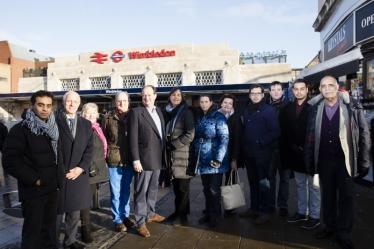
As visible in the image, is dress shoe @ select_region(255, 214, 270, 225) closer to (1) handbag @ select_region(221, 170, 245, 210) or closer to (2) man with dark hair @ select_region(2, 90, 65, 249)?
(1) handbag @ select_region(221, 170, 245, 210)

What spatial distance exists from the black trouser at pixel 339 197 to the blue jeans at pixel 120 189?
268 centimetres

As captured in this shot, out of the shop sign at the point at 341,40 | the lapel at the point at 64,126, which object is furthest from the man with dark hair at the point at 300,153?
the shop sign at the point at 341,40

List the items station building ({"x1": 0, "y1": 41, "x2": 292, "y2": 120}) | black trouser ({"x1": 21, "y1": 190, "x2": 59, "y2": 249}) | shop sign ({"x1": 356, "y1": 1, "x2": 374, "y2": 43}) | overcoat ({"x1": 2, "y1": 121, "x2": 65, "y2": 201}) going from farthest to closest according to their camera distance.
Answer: station building ({"x1": 0, "y1": 41, "x2": 292, "y2": 120}) < shop sign ({"x1": 356, "y1": 1, "x2": 374, "y2": 43}) < black trouser ({"x1": 21, "y1": 190, "x2": 59, "y2": 249}) < overcoat ({"x1": 2, "y1": 121, "x2": 65, "y2": 201})

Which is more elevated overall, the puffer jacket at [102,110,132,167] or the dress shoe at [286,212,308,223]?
the puffer jacket at [102,110,132,167]

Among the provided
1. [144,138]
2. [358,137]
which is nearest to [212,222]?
[144,138]

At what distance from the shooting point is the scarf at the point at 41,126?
2898mm

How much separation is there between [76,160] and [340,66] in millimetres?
5071

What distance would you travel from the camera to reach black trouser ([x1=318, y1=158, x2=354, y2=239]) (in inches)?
136

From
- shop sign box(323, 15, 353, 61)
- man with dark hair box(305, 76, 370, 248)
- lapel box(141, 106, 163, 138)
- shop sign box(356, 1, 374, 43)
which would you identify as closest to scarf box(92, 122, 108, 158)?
lapel box(141, 106, 163, 138)

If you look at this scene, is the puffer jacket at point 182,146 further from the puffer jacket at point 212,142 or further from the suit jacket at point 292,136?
the suit jacket at point 292,136

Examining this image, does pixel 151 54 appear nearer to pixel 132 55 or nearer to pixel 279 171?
pixel 132 55

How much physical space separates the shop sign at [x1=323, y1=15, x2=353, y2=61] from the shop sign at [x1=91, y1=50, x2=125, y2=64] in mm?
15804

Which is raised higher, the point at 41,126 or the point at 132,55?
the point at 132,55

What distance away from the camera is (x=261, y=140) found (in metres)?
4.11
